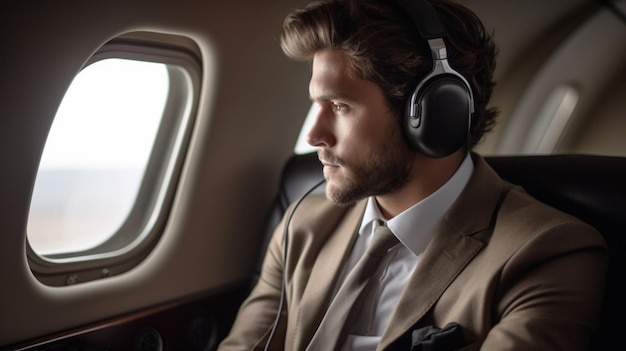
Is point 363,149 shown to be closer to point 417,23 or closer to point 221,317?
Answer: point 417,23

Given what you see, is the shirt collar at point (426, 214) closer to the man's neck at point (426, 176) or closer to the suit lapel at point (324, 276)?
the man's neck at point (426, 176)

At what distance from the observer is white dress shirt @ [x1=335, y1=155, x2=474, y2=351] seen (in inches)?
55.2

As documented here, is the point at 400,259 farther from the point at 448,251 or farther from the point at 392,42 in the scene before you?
the point at 392,42

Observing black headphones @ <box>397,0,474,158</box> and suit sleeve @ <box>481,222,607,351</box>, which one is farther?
black headphones @ <box>397,0,474,158</box>

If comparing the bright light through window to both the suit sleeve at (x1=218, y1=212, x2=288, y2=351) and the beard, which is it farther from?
the beard

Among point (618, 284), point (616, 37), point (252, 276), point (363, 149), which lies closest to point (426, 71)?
point (363, 149)

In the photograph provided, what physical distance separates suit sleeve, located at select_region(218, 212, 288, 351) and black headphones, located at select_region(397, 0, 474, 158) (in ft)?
1.80

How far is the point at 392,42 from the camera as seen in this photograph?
143cm

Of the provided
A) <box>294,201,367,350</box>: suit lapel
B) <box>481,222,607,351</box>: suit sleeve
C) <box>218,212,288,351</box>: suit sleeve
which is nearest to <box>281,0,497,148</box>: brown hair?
<box>294,201,367,350</box>: suit lapel

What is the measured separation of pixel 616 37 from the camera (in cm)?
327

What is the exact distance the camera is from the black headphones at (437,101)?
1317 millimetres

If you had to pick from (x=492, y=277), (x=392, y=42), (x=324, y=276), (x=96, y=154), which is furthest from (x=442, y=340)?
(x=96, y=154)

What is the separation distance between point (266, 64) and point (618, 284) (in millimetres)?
1160

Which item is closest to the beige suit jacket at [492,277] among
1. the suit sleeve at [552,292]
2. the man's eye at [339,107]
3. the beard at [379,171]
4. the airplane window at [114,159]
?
the suit sleeve at [552,292]
